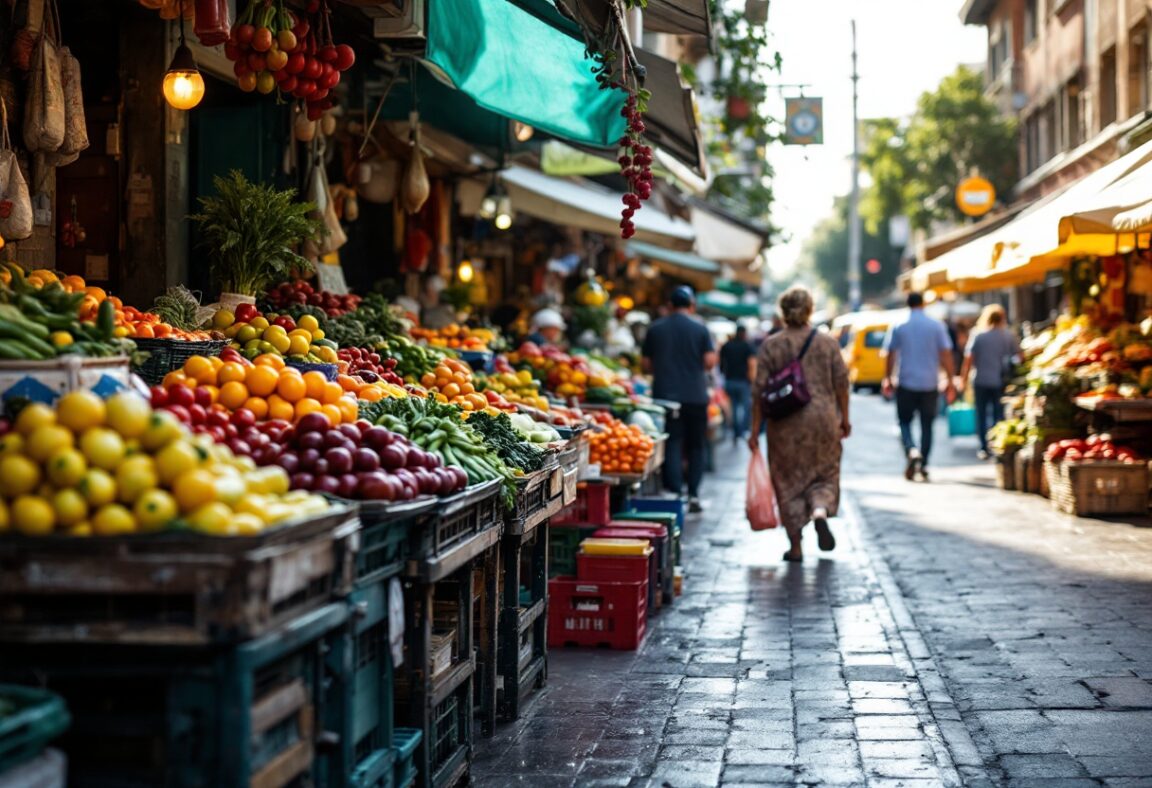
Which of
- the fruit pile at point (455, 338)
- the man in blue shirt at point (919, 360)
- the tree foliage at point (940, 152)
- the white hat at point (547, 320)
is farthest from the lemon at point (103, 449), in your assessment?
the tree foliage at point (940, 152)

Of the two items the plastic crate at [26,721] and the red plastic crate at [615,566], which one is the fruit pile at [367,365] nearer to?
the red plastic crate at [615,566]

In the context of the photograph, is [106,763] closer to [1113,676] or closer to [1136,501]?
[1113,676]

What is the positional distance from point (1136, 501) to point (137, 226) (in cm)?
929

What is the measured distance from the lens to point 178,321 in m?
6.75

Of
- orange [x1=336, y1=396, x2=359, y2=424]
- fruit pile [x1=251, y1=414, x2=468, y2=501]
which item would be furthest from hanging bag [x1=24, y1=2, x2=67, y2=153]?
fruit pile [x1=251, y1=414, x2=468, y2=501]

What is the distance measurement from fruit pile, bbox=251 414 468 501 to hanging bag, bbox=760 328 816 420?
18.4ft

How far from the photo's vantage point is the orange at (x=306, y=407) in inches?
211

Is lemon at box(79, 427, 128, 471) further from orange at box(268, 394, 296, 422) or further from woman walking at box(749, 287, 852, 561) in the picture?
woman walking at box(749, 287, 852, 561)

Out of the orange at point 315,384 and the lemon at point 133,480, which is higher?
the orange at point 315,384

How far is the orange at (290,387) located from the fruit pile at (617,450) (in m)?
4.56

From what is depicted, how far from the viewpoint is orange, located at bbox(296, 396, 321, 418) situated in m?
5.35

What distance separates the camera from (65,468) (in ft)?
11.5

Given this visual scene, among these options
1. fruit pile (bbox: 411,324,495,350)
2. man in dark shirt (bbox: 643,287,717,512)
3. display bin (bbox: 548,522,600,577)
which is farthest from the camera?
man in dark shirt (bbox: 643,287,717,512)

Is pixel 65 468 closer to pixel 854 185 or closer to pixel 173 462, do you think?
pixel 173 462
